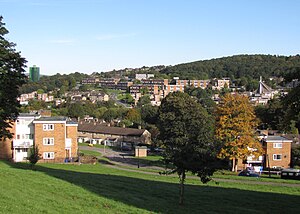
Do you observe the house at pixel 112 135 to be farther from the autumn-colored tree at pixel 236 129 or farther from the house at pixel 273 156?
the autumn-colored tree at pixel 236 129

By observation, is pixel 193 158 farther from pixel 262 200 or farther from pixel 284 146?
pixel 284 146

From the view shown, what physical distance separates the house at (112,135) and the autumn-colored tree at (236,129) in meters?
35.7

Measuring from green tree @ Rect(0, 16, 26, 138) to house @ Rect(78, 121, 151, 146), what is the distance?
53656 mm

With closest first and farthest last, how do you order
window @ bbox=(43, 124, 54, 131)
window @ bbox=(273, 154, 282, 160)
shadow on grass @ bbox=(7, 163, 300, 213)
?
shadow on grass @ bbox=(7, 163, 300, 213) → window @ bbox=(43, 124, 54, 131) → window @ bbox=(273, 154, 282, 160)

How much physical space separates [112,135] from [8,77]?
58.4m

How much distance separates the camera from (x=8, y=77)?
26.5 m

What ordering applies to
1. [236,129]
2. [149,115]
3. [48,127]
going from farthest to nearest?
[149,115]
[48,127]
[236,129]

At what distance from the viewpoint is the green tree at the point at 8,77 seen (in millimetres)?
26234

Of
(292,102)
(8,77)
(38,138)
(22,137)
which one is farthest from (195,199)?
(22,137)

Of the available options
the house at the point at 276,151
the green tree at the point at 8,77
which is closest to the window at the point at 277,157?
the house at the point at 276,151

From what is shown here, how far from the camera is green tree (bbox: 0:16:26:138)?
2623 centimetres

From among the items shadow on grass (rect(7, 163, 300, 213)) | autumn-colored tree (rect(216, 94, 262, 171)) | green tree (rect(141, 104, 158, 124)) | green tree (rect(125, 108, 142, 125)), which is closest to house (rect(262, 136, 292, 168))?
autumn-colored tree (rect(216, 94, 262, 171))

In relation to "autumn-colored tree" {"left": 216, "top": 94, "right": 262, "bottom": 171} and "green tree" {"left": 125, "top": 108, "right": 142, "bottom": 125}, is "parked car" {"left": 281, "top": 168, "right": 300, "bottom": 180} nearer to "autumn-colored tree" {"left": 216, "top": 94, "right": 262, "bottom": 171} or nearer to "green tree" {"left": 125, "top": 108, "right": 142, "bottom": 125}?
"autumn-colored tree" {"left": 216, "top": 94, "right": 262, "bottom": 171}

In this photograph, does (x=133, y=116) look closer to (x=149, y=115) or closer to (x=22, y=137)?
(x=149, y=115)
